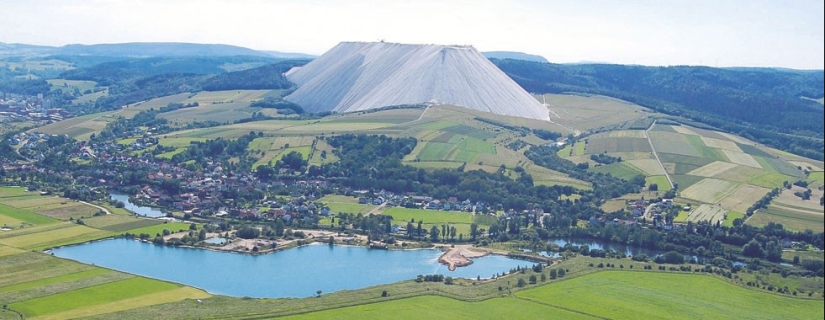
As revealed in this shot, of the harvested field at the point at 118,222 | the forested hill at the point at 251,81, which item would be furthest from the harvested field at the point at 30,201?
the forested hill at the point at 251,81

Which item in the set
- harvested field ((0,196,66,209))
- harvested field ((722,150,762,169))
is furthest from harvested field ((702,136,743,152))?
harvested field ((0,196,66,209))

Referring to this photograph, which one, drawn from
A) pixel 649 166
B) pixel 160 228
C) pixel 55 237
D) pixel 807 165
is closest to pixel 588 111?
pixel 649 166

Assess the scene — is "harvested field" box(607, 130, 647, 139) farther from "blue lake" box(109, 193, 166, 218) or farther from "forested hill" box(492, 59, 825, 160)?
"blue lake" box(109, 193, 166, 218)

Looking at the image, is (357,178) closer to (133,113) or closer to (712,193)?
(712,193)

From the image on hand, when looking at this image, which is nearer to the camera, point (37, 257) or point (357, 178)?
point (37, 257)

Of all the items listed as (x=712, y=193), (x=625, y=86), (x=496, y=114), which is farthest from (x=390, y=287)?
(x=625, y=86)

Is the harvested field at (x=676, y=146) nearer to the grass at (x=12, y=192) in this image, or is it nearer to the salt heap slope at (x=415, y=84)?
the salt heap slope at (x=415, y=84)
